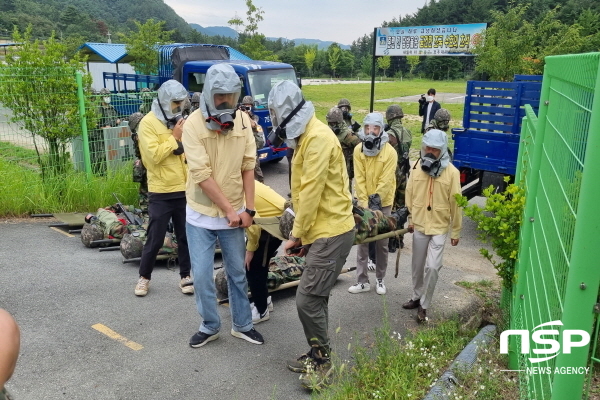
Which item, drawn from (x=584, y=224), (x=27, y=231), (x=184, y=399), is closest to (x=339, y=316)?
(x=184, y=399)

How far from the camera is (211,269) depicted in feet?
12.9

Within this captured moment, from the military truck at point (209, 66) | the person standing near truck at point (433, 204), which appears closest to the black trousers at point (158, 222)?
the person standing near truck at point (433, 204)

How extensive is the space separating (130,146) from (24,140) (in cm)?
167

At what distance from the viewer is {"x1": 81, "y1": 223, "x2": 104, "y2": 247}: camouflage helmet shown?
246 inches

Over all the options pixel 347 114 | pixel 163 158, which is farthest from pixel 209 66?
pixel 163 158

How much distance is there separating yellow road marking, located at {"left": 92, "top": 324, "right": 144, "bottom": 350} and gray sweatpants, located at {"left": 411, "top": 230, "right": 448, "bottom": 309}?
2495 mm

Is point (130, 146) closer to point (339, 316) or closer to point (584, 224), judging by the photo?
point (339, 316)

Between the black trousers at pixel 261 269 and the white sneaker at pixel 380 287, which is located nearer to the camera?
the black trousers at pixel 261 269

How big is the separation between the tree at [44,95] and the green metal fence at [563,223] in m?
6.84

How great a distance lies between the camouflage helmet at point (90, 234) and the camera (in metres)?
6.25

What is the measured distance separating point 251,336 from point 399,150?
10.7 ft

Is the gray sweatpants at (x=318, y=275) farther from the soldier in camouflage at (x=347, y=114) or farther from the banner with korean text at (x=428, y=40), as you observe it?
the banner with korean text at (x=428, y=40)

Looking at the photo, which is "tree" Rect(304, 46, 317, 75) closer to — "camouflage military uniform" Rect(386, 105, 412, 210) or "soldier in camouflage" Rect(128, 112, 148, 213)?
"camouflage military uniform" Rect(386, 105, 412, 210)

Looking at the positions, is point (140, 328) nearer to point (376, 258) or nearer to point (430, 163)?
point (376, 258)
